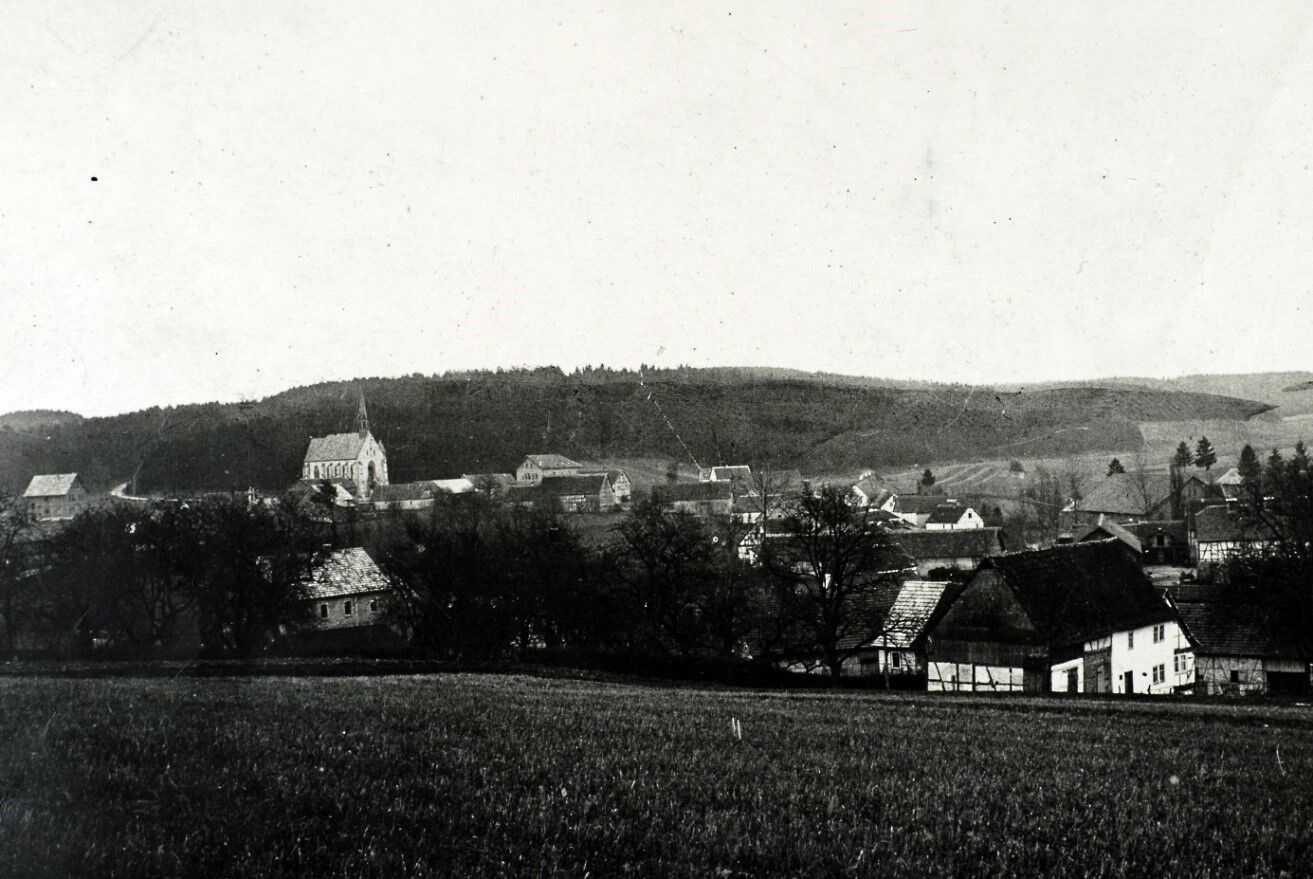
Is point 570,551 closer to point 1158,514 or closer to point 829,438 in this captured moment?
point 1158,514

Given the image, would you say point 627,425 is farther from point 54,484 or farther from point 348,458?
point 54,484

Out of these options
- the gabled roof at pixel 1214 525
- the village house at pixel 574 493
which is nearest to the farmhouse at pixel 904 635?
the gabled roof at pixel 1214 525

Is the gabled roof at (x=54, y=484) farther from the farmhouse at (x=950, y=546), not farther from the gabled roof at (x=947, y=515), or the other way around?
the gabled roof at (x=947, y=515)

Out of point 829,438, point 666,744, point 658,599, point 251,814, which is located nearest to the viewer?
point 251,814

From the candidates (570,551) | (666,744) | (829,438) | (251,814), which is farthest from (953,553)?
(251,814)

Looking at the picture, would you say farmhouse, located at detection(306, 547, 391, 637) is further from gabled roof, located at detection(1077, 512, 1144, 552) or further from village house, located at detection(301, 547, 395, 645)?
gabled roof, located at detection(1077, 512, 1144, 552)

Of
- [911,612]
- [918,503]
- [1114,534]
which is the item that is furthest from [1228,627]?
[918,503]
